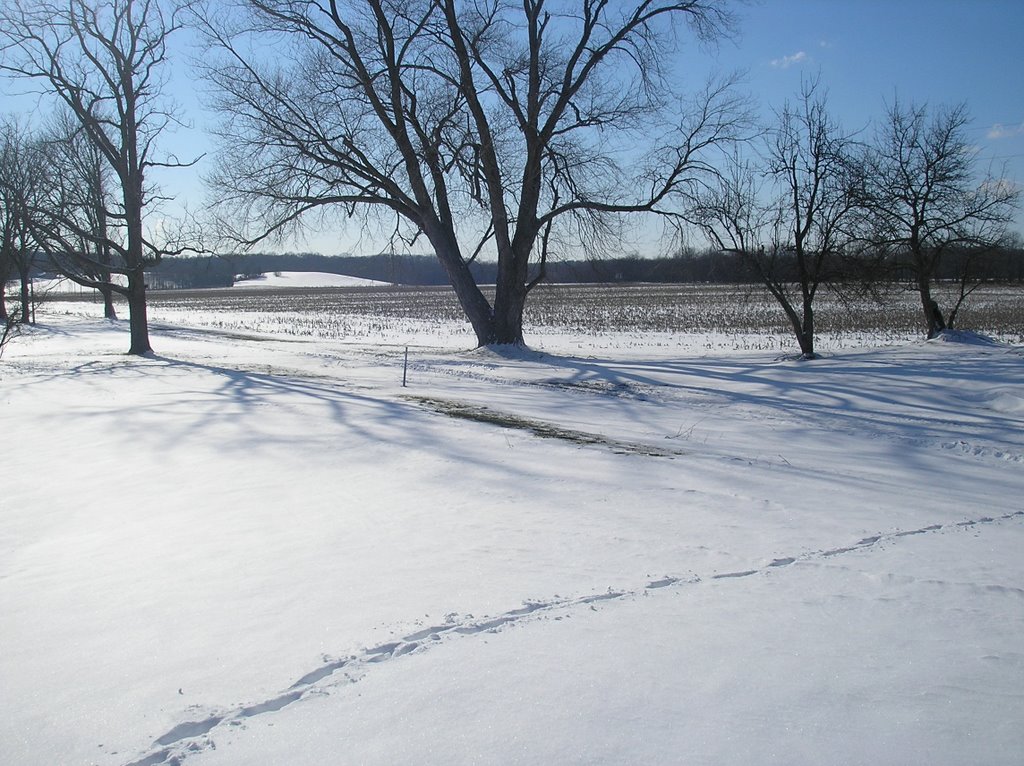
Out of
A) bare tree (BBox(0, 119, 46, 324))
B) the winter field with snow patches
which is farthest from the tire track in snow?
bare tree (BBox(0, 119, 46, 324))

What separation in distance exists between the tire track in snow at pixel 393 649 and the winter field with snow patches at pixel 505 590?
0.5 inches

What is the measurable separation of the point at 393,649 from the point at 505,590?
0.81m

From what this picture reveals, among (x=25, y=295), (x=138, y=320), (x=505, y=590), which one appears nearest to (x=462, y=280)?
(x=138, y=320)

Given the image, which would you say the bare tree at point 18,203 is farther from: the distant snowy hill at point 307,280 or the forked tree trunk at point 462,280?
the distant snowy hill at point 307,280

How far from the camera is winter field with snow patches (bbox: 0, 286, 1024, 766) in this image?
276 cm

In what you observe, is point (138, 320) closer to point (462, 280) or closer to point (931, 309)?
point (462, 280)

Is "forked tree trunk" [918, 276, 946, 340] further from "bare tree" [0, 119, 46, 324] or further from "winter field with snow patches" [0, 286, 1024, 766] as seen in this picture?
"bare tree" [0, 119, 46, 324]

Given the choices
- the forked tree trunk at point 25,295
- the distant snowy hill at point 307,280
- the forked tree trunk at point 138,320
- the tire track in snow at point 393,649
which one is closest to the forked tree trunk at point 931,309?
the tire track in snow at point 393,649

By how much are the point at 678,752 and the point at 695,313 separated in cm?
4035

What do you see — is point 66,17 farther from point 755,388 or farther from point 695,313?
point 695,313

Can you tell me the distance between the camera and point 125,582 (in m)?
4.20

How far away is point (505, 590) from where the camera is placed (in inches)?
Answer: 157

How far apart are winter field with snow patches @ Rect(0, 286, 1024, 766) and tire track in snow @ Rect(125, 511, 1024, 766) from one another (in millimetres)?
13

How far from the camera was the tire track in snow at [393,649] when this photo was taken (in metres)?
2.71
